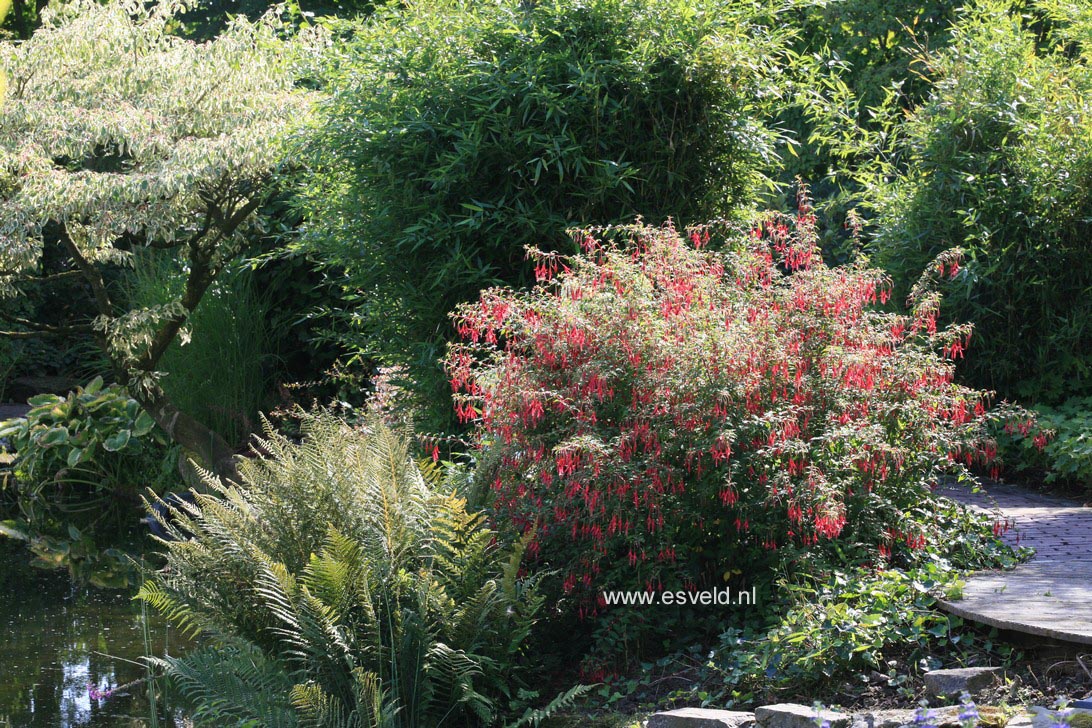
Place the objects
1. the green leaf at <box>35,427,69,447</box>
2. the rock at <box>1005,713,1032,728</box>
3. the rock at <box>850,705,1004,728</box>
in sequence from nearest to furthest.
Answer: the rock at <box>1005,713,1032,728</box>
the rock at <box>850,705,1004,728</box>
the green leaf at <box>35,427,69,447</box>

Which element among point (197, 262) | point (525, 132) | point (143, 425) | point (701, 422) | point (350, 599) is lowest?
point (350, 599)

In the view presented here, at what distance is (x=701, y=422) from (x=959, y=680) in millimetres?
1296

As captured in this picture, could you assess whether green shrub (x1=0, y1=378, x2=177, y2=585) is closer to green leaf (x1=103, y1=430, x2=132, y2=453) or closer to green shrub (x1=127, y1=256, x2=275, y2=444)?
green leaf (x1=103, y1=430, x2=132, y2=453)

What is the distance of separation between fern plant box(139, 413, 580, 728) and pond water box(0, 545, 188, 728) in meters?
0.56

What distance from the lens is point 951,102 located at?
7.59m

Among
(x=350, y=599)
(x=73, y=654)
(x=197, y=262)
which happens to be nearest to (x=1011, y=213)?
(x=350, y=599)

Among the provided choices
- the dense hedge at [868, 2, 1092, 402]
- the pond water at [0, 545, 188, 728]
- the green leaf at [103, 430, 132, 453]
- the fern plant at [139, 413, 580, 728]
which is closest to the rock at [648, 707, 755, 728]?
the fern plant at [139, 413, 580, 728]

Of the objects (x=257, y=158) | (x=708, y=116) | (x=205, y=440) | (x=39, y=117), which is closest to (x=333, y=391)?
(x=205, y=440)

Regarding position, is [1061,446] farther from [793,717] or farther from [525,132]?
[793,717]

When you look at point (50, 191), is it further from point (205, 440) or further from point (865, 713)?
point (865, 713)

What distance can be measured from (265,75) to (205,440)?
3.02m

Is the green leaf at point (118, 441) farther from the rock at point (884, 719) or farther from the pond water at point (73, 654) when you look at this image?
the rock at point (884, 719)

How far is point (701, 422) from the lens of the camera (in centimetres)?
408

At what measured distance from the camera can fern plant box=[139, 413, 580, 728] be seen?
12.5 feet
